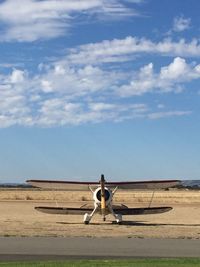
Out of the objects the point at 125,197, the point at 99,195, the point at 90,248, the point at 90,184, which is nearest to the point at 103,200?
the point at 99,195

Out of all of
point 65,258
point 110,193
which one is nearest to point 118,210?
point 110,193

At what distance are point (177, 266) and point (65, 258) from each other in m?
3.06

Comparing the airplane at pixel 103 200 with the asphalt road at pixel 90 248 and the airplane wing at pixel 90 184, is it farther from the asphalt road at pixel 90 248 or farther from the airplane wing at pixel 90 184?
the asphalt road at pixel 90 248

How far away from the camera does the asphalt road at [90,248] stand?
48.0ft

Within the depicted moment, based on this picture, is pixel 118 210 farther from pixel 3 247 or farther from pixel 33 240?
pixel 3 247

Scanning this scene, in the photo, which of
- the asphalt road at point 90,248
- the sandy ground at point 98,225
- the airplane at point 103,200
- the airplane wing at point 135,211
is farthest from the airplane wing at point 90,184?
the asphalt road at point 90,248

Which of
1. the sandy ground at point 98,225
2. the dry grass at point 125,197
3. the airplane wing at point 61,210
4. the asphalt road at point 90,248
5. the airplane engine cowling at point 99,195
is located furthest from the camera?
the dry grass at point 125,197

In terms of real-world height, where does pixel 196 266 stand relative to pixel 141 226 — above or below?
below

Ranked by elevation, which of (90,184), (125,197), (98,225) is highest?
(125,197)

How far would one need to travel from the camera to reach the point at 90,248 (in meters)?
16.2

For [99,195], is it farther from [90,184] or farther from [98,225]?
[98,225]

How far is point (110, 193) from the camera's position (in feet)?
99.3

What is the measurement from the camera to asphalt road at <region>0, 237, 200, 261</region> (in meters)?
14.6

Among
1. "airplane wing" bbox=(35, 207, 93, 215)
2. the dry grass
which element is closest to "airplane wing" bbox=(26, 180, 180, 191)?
"airplane wing" bbox=(35, 207, 93, 215)
